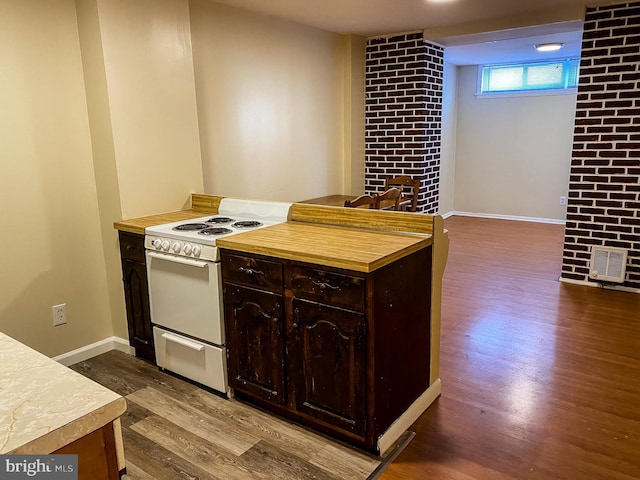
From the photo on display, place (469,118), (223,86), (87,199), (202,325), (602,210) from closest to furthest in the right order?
(202,325)
(87,199)
(223,86)
(602,210)
(469,118)

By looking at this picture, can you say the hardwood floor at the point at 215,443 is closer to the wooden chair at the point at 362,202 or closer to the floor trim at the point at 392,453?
the floor trim at the point at 392,453

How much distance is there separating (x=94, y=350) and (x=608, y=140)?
4185mm

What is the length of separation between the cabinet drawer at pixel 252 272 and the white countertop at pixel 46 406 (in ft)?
4.04

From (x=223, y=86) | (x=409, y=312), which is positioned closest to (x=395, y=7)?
(x=223, y=86)

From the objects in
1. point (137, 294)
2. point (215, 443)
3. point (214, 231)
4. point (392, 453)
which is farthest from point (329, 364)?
point (137, 294)

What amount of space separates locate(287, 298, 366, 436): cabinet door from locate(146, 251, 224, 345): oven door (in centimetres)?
49

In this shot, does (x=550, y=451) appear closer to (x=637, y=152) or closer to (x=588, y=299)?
(x=588, y=299)

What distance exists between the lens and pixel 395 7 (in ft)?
12.1

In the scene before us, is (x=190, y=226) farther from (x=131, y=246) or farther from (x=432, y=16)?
(x=432, y=16)

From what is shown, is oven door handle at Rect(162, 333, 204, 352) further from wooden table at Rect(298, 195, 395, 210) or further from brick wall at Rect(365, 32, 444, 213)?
brick wall at Rect(365, 32, 444, 213)

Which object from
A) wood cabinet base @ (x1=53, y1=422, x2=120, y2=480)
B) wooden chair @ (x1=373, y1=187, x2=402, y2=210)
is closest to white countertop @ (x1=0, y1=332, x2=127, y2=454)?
wood cabinet base @ (x1=53, y1=422, x2=120, y2=480)

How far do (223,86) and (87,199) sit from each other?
1364mm

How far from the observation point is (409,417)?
227cm

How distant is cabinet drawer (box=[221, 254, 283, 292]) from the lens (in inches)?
85.7
